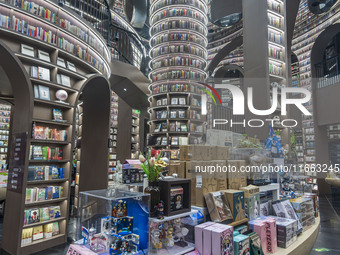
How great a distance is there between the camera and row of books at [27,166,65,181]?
3350 millimetres

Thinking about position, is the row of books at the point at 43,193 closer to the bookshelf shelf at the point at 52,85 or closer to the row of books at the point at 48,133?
the row of books at the point at 48,133

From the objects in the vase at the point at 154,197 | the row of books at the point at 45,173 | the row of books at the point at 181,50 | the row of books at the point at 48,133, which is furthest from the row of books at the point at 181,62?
the vase at the point at 154,197

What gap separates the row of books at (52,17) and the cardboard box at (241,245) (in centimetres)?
378

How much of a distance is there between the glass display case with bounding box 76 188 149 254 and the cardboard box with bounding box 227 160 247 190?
3.44 feet

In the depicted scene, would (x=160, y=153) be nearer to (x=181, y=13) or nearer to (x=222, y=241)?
(x=222, y=241)

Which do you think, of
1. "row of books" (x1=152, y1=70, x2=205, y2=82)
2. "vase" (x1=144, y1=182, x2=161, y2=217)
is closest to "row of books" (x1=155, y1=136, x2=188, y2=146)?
"row of books" (x1=152, y1=70, x2=205, y2=82)

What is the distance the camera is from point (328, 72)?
415 inches

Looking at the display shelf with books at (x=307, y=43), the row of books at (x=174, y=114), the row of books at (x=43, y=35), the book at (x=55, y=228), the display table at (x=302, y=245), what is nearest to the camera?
the display table at (x=302, y=245)

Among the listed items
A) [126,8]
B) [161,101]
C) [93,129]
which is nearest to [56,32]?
[93,129]

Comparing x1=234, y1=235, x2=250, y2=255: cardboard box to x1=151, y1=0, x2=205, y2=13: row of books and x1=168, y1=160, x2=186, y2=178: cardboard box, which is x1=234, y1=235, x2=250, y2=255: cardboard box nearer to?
x1=168, y1=160, x2=186, y2=178: cardboard box

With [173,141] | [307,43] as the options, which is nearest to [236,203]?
[173,141]

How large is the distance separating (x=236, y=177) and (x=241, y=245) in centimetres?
71

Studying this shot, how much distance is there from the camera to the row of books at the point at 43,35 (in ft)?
10.3

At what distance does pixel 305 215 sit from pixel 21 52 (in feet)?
14.0
